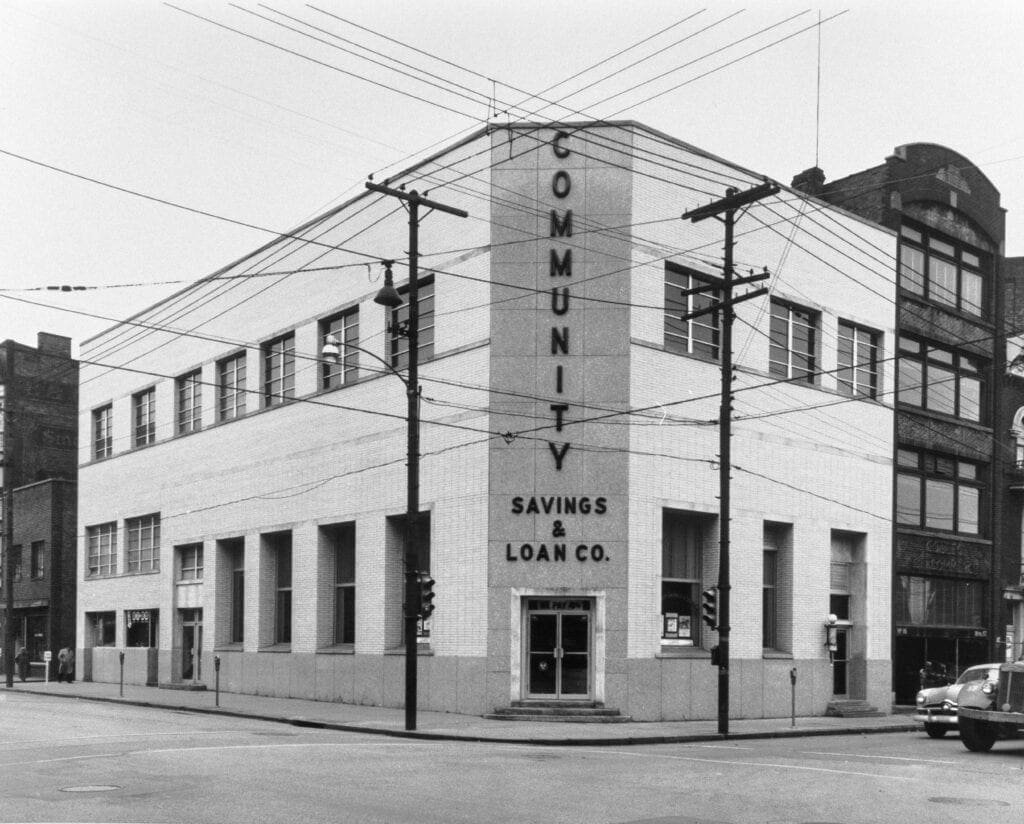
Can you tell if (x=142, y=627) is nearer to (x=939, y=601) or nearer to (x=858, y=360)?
(x=858, y=360)

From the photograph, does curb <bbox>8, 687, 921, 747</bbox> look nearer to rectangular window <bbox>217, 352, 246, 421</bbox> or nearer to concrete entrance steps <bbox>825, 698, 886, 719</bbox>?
concrete entrance steps <bbox>825, 698, 886, 719</bbox>

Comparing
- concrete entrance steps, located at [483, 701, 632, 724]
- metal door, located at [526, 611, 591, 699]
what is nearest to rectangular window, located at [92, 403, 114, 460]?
metal door, located at [526, 611, 591, 699]

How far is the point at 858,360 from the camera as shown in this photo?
3622cm

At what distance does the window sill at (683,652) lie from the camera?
96.9 ft

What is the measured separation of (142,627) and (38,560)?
1184 centimetres

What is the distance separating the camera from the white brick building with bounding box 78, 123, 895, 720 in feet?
95.5

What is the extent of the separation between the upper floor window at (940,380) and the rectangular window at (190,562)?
75.0 feet

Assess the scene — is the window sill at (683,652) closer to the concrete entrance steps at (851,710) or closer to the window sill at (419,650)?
the concrete entrance steps at (851,710)

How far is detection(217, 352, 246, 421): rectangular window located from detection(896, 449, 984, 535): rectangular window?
20.3m

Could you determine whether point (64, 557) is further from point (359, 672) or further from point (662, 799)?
point (662, 799)

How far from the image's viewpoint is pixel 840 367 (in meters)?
35.2

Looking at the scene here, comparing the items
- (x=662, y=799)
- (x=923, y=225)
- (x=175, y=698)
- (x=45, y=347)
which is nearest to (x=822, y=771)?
(x=662, y=799)

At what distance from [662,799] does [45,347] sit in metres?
57.3

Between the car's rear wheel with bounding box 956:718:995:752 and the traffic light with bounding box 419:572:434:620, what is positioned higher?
the traffic light with bounding box 419:572:434:620
